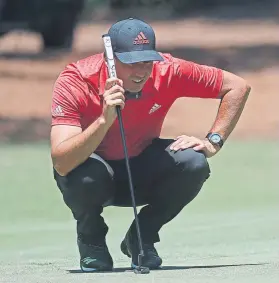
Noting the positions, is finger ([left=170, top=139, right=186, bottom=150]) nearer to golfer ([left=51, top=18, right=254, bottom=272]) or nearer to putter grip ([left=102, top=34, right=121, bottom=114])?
golfer ([left=51, top=18, right=254, bottom=272])

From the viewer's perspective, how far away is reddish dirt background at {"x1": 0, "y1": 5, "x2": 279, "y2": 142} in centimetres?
1853

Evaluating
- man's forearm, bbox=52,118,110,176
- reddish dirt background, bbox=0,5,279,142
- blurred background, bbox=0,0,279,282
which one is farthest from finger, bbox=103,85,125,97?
reddish dirt background, bbox=0,5,279,142

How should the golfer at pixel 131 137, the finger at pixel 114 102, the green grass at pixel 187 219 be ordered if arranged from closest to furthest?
1. the finger at pixel 114 102
2. the golfer at pixel 131 137
3. the green grass at pixel 187 219

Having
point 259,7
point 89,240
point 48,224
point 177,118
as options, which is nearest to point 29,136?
point 177,118

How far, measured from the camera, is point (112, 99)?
6.32 meters

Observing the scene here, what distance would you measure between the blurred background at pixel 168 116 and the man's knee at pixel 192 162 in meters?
1.22

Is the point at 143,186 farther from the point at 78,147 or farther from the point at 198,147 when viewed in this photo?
the point at 78,147

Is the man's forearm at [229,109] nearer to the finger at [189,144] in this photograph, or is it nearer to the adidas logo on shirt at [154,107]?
the finger at [189,144]

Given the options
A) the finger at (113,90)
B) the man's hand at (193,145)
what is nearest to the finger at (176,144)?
the man's hand at (193,145)

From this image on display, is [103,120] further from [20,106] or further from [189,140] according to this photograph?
[20,106]

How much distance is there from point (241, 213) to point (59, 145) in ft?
12.7

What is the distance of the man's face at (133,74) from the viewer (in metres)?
6.52

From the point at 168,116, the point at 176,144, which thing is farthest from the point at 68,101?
the point at 168,116

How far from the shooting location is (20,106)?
21.7 m
